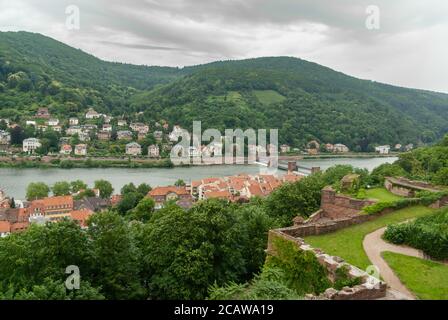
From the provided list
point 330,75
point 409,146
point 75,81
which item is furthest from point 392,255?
point 330,75

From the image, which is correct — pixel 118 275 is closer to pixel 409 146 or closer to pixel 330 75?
pixel 409 146

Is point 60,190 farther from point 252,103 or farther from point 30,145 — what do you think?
point 252,103

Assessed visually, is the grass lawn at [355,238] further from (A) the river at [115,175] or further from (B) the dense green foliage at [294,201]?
(A) the river at [115,175]

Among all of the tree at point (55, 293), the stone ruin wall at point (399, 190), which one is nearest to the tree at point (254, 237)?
the stone ruin wall at point (399, 190)

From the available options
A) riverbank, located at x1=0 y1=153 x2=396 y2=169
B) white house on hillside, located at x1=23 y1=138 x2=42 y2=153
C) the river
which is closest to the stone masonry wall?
the river

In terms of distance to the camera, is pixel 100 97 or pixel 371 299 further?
pixel 100 97

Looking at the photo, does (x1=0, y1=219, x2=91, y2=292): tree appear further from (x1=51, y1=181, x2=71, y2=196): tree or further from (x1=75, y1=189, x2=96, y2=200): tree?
(x1=51, y1=181, x2=71, y2=196): tree
